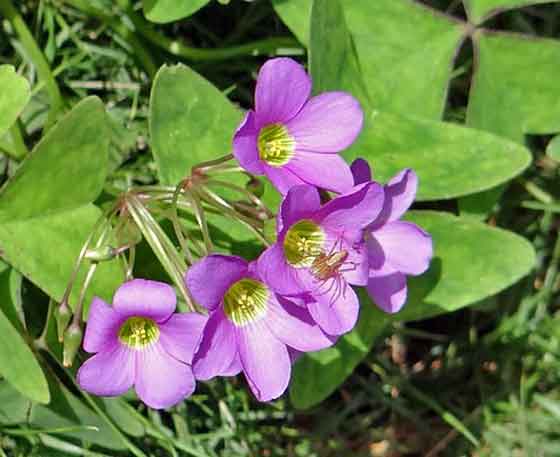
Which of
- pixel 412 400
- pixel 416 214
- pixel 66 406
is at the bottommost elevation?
pixel 412 400

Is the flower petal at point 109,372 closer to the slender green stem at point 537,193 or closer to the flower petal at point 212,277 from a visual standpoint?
the flower petal at point 212,277

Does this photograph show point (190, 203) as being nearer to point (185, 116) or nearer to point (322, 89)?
point (185, 116)

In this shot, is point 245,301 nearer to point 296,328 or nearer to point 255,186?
point 296,328

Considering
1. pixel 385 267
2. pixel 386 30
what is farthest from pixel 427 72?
pixel 385 267

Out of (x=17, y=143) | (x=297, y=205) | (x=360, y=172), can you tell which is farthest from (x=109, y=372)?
(x=17, y=143)

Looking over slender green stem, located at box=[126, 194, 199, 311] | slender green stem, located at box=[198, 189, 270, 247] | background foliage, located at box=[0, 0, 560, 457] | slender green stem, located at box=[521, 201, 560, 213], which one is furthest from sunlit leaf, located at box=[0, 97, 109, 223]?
slender green stem, located at box=[521, 201, 560, 213]

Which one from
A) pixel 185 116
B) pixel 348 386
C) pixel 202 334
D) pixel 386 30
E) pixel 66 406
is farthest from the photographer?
pixel 348 386
